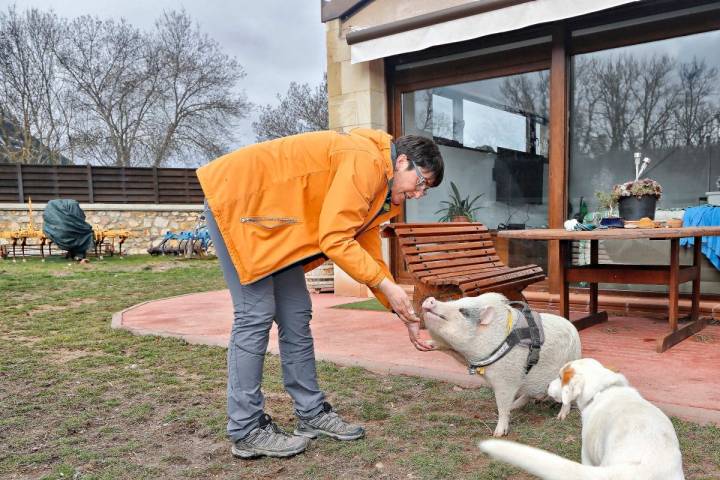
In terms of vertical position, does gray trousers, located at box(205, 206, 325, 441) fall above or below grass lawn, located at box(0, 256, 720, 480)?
above

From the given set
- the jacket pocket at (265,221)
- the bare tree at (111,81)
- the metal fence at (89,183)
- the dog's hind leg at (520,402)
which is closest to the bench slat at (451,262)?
the dog's hind leg at (520,402)

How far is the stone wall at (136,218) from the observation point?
1789 centimetres

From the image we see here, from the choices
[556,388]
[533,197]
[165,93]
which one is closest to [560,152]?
[533,197]

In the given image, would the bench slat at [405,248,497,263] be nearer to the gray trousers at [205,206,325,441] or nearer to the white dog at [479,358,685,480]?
the gray trousers at [205,206,325,441]

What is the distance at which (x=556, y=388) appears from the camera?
2.25m

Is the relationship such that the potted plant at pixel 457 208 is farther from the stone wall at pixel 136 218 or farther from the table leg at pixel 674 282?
the stone wall at pixel 136 218

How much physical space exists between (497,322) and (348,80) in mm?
4682

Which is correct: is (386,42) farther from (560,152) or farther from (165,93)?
(165,93)

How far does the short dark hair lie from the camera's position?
2395 mm

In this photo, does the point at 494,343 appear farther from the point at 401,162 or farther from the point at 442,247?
the point at 442,247

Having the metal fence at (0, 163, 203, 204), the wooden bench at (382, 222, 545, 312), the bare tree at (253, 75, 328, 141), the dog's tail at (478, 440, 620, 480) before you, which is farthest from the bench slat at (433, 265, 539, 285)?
the bare tree at (253, 75, 328, 141)


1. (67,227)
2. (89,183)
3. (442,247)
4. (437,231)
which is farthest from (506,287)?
(89,183)

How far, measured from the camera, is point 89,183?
18.6m

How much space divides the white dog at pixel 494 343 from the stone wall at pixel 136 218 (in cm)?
1733
